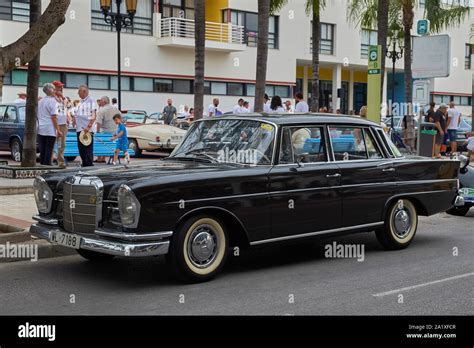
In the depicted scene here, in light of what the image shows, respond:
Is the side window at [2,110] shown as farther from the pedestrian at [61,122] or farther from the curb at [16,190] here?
the curb at [16,190]

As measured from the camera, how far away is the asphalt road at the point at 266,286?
5.78 metres

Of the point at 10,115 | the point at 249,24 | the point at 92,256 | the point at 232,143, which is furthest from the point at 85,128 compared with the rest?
the point at 249,24

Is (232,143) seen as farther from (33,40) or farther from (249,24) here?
(249,24)

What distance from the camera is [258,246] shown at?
6945 millimetres

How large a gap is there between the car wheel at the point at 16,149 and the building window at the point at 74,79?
525 inches

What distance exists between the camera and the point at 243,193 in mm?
6797

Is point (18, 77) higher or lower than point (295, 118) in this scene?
higher

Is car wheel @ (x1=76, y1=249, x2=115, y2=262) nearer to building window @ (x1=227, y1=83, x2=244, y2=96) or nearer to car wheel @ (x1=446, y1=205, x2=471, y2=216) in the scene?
car wheel @ (x1=446, y1=205, x2=471, y2=216)

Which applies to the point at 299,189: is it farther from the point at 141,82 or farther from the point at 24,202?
the point at 141,82

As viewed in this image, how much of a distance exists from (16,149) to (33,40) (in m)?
9.53

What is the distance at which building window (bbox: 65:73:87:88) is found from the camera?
3062 centimetres

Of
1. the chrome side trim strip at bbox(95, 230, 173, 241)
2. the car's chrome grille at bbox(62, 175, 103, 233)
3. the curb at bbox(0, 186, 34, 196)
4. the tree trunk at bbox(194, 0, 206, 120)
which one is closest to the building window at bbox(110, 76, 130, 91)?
the tree trunk at bbox(194, 0, 206, 120)

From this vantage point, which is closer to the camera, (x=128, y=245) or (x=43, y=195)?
(x=128, y=245)

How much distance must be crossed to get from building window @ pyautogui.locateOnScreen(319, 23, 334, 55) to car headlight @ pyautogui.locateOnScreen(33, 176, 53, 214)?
3642 centimetres
